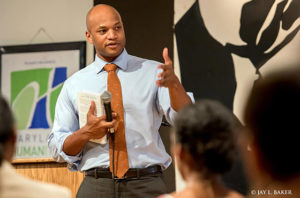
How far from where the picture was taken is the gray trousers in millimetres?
2656

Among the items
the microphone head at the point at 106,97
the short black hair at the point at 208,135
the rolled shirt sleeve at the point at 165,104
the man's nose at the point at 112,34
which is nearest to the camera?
the short black hair at the point at 208,135

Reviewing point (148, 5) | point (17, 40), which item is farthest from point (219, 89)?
point (17, 40)

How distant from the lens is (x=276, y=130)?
129 cm

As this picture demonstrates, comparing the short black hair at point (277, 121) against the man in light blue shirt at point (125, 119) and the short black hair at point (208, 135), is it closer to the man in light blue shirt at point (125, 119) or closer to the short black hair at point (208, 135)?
the short black hair at point (208, 135)

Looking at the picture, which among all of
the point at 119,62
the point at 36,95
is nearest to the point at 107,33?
the point at 119,62

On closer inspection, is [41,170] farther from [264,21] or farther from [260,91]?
[260,91]

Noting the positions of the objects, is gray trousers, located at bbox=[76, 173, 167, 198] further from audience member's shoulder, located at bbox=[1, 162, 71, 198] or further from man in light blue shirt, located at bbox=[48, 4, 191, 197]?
audience member's shoulder, located at bbox=[1, 162, 71, 198]

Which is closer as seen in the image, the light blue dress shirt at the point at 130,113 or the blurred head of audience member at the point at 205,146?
the blurred head of audience member at the point at 205,146

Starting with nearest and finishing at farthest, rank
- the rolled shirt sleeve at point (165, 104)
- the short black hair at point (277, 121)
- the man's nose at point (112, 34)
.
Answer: the short black hair at point (277, 121), the rolled shirt sleeve at point (165, 104), the man's nose at point (112, 34)

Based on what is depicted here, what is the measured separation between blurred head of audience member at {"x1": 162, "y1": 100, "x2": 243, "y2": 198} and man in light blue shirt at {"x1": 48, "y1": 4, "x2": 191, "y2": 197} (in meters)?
0.96

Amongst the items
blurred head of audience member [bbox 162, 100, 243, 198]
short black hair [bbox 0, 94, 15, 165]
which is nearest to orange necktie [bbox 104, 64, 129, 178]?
blurred head of audience member [bbox 162, 100, 243, 198]

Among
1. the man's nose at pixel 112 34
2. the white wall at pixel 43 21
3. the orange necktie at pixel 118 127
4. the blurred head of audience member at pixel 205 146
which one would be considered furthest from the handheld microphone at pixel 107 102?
the white wall at pixel 43 21

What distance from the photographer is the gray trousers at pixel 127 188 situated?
8.71 ft

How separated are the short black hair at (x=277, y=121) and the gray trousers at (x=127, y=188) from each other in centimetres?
142
